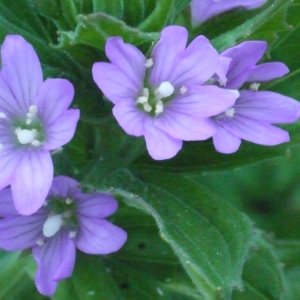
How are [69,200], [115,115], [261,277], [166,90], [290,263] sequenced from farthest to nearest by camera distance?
[290,263], [261,277], [69,200], [166,90], [115,115]

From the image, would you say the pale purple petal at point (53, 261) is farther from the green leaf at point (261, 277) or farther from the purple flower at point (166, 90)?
the green leaf at point (261, 277)

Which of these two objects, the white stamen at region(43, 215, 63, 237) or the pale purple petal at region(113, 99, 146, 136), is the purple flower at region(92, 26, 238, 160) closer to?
the pale purple petal at region(113, 99, 146, 136)

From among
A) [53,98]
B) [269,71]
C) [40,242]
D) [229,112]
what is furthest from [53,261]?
[269,71]

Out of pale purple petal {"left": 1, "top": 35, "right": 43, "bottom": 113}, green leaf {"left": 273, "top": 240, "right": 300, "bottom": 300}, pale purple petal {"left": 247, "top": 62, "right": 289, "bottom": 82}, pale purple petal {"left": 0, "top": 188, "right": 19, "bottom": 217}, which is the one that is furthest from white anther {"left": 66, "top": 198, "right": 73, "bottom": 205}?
green leaf {"left": 273, "top": 240, "right": 300, "bottom": 300}

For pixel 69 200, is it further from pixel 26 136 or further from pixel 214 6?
pixel 214 6

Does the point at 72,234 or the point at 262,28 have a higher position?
the point at 262,28

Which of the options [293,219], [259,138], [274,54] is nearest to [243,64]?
[259,138]

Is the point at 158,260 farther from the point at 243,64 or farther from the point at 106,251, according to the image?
the point at 243,64
